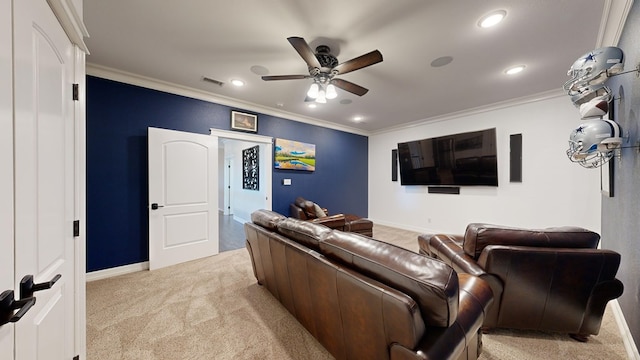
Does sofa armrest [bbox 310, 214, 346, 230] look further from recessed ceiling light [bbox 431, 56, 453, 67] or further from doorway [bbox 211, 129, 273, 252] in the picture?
recessed ceiling light [bbox 431, 56, 453, 67]

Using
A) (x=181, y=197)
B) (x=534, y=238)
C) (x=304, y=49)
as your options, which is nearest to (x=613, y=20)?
(x=534, y=238)

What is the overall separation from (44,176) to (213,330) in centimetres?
158

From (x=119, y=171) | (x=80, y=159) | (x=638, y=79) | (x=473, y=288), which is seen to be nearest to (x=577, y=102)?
(x=638, y=79)

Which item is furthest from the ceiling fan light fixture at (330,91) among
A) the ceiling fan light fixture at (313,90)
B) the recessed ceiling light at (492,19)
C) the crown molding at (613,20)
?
the crown molding at (613,20)

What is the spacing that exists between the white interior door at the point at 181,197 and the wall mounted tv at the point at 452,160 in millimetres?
4315

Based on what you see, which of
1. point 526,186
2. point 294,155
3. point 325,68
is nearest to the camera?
point 325,68

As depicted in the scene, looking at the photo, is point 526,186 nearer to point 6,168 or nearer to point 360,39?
point 360,39

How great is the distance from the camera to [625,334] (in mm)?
1680

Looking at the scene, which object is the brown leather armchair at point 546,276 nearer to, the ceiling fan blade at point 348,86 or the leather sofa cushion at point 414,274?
the leather sofa cushion at point 414,274

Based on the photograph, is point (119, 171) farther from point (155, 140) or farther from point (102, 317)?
point (102, 317)

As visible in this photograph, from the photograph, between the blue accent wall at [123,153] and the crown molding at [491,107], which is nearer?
the blue accent wall at [123,153]

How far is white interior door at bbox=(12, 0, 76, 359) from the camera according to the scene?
0.82 meters

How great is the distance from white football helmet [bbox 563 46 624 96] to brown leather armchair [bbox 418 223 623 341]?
3.72 feet

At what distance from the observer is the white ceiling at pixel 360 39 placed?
72.2 inches
